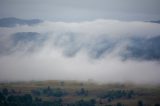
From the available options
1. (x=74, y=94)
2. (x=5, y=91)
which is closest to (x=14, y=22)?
(x=5, y=91)

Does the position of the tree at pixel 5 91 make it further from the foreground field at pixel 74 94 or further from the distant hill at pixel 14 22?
the distant hill at pixel 14 22

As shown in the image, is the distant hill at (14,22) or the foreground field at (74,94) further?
the distant hill at (14,22)

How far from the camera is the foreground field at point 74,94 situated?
8.24 m

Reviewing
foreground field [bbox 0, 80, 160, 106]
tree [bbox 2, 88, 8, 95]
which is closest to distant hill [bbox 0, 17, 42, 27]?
foreground field [bbox 0, 80, 160, 106]

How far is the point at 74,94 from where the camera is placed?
8.81 metres

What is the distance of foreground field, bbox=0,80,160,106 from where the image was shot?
8242 mm

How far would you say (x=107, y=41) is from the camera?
8227 mm

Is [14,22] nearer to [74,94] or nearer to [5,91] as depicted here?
[5,91]

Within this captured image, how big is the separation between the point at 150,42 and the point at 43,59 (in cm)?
329

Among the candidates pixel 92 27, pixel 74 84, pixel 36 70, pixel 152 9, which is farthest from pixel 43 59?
pixel 152 9

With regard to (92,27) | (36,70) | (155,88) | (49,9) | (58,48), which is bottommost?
(155,88)

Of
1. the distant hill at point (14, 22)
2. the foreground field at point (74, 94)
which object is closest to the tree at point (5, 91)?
the foreground field at point (74, 94)

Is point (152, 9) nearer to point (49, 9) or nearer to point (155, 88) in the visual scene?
point (155, 88)

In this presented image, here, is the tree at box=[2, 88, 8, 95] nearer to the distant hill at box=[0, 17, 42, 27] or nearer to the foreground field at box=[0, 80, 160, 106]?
the foreground field at box=[0, 80, 160, 106]
